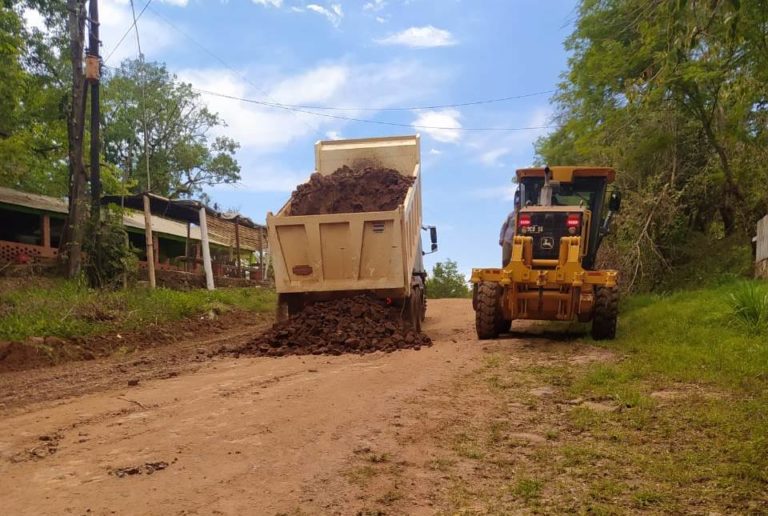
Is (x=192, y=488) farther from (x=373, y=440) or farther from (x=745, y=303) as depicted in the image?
(x=745, y=303)

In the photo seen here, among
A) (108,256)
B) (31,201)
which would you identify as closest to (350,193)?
(108,256)

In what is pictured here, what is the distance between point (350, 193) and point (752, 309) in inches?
236

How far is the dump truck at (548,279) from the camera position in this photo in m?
8.39

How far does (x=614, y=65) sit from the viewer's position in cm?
1181

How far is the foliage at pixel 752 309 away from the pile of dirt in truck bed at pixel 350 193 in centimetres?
500

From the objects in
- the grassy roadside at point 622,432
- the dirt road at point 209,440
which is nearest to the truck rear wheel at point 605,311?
the grassy roadside at point 622,432

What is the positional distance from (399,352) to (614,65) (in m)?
7.40

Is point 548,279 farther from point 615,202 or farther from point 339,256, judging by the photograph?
point 339,256

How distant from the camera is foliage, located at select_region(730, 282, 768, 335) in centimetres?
759

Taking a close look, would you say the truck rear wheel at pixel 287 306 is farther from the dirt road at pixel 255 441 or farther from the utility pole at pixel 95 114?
the utility pole at pixel 95 114

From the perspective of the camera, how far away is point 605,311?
8.43 meters

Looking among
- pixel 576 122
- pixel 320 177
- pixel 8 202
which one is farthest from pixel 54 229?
pixel 576 122

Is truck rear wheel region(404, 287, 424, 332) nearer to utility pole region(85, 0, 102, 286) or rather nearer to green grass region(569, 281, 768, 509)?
green grass region(569, 281, 768, 509)

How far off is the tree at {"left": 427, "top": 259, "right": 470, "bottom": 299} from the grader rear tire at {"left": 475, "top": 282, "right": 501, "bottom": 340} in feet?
70.3
